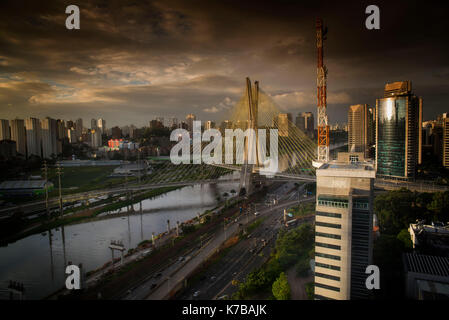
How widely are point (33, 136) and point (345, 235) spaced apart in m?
13.1

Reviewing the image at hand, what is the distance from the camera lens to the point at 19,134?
424 inches

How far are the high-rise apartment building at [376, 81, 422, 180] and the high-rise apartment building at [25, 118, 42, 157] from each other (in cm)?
1359

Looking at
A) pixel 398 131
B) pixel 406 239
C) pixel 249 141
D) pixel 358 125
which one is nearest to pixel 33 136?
pixel 249 141

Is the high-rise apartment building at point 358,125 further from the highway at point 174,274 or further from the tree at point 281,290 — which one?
the tree at point 281,290

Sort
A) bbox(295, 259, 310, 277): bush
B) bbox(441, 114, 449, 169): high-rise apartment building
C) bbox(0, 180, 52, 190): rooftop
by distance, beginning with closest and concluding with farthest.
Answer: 1. bbox(295, 259, 310, 277): bush
2. bbox(0, 180, 52, 190): rooftop
3. bbox(441, 114, 449, 169): high-rise apartment building

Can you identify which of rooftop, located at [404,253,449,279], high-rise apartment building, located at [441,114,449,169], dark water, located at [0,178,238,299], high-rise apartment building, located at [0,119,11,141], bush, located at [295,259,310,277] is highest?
high-rise apartment building, located at [0,119,11,141]

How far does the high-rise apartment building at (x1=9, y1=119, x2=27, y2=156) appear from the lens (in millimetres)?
10233

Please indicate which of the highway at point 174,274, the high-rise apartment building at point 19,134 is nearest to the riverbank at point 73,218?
the highway at point 174,274

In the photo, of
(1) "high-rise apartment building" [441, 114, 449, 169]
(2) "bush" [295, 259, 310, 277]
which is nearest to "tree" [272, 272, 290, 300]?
(2) "bush" [295, 259, 310, 277]

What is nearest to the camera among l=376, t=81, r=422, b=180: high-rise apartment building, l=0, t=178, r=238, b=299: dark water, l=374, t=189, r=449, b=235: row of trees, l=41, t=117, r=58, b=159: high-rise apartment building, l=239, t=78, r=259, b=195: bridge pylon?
l=0, t=178, r=238, b=299: dark water

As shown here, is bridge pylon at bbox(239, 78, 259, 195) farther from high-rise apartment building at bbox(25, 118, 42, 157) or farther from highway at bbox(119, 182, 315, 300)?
high-rise apartment building at bbox(25, 118, 42, 157)
